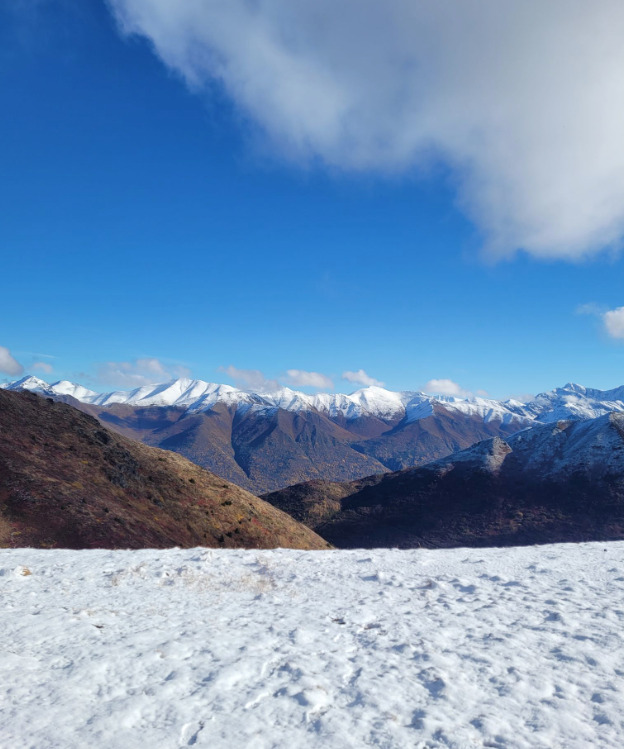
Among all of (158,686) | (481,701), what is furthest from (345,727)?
(158,686)

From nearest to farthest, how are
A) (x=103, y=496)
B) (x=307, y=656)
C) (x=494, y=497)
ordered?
(x=307, y=656) → (x=103, y=496) → (x=494, y=497)

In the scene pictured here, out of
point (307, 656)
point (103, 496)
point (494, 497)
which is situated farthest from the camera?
point (494, 497)

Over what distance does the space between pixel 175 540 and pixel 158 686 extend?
31.6m

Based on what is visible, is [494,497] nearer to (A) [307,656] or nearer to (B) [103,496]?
(B) [103,496]

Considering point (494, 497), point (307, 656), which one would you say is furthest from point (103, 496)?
point (494, 497)

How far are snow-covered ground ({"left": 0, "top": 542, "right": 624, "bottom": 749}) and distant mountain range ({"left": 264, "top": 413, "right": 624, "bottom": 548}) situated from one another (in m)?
68.5

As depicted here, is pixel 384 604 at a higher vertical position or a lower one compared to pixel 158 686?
higher

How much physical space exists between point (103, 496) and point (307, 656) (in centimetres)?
3552

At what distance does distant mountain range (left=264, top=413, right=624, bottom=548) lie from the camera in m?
77.5

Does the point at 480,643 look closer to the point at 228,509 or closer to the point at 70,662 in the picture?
the point at 70,662

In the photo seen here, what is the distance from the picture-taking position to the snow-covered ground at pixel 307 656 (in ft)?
19.5

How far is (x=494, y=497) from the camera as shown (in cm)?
9219

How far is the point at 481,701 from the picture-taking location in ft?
21.4

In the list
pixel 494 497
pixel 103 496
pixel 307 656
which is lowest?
pixel 103 496
